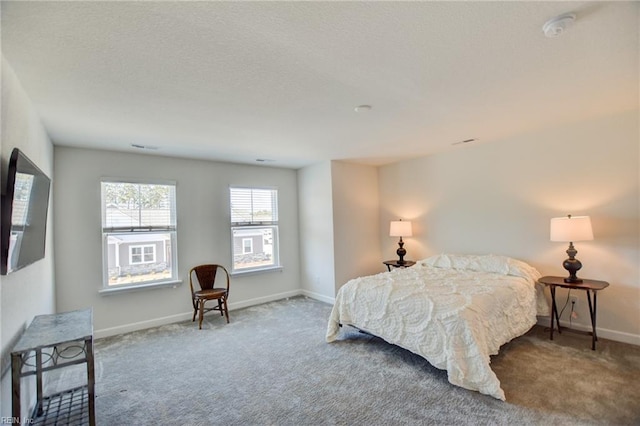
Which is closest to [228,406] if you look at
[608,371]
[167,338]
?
[167,338]

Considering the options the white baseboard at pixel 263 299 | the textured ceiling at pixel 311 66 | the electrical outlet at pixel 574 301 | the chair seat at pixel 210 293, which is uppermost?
the textured ceiling at pixel 311 66

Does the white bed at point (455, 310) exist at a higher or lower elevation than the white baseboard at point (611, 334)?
higher

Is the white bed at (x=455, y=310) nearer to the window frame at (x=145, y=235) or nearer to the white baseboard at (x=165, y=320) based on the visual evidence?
the white baseboard at (x=165, y=320)

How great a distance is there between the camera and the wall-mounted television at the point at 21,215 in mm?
1636

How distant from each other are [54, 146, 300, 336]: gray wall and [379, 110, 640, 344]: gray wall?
2446 millimetres

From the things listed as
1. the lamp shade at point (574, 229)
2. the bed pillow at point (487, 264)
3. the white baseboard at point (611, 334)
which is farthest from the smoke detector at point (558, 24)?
the white baseboard at point (611, 334)

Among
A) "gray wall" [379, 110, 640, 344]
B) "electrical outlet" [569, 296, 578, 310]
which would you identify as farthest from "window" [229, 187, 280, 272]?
"electrical outlet" [569, 296, 578, 310]

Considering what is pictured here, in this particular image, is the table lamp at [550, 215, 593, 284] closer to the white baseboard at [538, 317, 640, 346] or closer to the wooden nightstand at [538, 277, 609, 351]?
the wooden nightstand at [538, 277, 609, 351]

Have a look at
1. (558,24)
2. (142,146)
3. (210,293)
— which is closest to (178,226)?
(210,293)

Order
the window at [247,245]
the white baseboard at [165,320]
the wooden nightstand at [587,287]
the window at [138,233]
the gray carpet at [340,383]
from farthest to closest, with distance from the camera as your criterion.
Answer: the window at [247,245]
the window at [138,233]
the white baseboard at [165,320]
the wooden nightstand at [587,287]
the gray carpet at [340,383]

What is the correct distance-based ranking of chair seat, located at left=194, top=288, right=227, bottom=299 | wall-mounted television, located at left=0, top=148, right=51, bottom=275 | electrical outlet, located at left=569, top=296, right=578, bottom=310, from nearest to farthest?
wall-mounted television, located at left=0, top=148, right=51, bottom=275
electrical outlet, located at left=569, top=296, right=578, bottom=310
chair seat, located at left=194, top=288, right=227, bottom=299

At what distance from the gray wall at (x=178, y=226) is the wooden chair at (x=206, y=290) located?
0.16 meters

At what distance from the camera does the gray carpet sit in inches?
82.7

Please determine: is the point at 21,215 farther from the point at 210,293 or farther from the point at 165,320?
the point at 165,320
